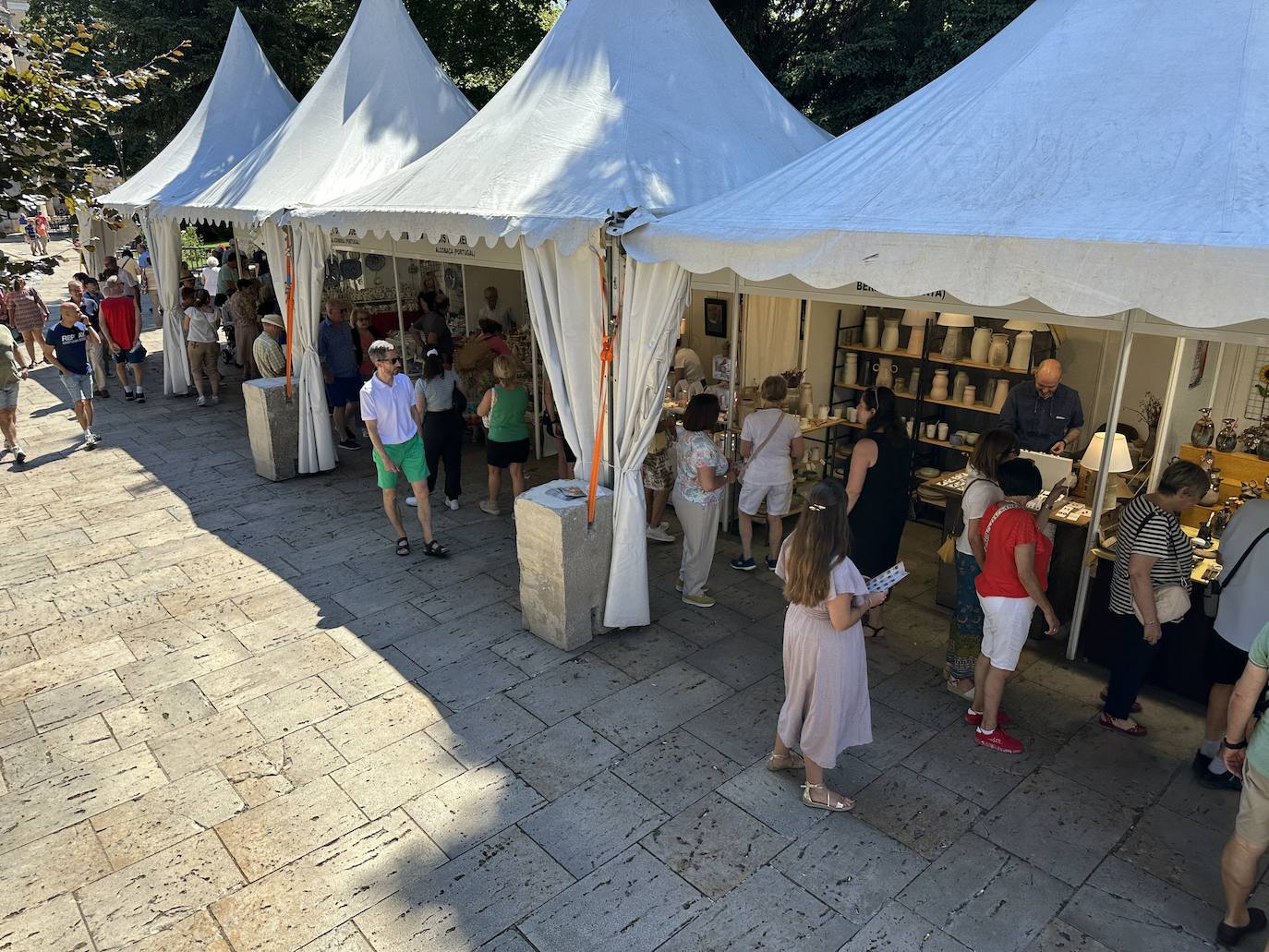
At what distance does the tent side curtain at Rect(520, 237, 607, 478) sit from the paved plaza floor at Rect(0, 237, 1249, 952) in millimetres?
1410

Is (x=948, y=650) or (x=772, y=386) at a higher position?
(x=772, y=386)

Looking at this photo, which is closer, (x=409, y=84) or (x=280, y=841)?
(x=280, y=841)

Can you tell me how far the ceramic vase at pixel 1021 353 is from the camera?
21.9ft

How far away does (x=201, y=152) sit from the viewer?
11602 mm

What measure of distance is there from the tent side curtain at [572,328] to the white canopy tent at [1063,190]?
0.54 m

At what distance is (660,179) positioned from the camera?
5586 mm

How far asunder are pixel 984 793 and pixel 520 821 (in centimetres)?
220

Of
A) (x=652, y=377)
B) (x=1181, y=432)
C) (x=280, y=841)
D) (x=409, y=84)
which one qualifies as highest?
(x=409, y=84)

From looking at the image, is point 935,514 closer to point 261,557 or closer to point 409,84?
point 261,557

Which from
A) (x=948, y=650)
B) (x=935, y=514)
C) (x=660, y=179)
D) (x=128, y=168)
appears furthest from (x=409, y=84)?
(x=128, y=168)

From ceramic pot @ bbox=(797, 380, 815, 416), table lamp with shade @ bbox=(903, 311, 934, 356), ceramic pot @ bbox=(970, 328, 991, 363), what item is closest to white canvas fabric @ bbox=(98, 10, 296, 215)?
ceramic pot @ bbox=(797, 380, 815, 416)

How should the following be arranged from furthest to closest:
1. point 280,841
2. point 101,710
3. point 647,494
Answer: point 647,494 < point 101,710 < point 280,841

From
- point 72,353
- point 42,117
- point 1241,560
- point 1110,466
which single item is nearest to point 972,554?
point 1241,560

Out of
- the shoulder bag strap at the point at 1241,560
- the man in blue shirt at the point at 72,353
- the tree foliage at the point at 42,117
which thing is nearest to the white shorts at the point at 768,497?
the shoulder bag strap at the point at 1241,560
